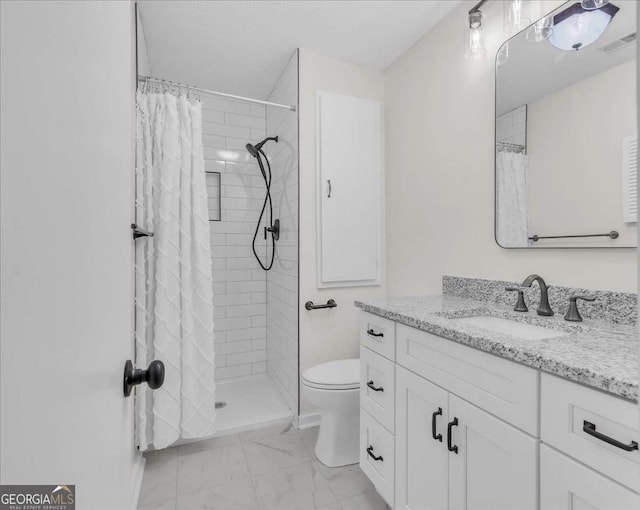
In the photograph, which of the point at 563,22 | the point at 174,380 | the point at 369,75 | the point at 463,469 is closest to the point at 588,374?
the point at 463,469

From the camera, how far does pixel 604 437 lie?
0.68 m

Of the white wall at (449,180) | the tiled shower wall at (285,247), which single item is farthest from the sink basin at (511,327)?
the tiled shower wall at (285,247)

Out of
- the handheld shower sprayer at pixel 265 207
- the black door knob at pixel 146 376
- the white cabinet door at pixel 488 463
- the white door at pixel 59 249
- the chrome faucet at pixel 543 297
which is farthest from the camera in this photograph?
the handheld shower sprayer at pixel 265 207

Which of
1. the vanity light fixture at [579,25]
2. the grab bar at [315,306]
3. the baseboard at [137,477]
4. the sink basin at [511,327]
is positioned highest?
the vanity light fixture at [579,25]

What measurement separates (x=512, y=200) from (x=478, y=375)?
3.16 ft

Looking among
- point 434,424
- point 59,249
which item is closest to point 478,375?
point 434,424

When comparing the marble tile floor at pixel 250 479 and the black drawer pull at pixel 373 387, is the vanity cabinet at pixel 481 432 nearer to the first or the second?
the black drawer pull at pixel 373 387

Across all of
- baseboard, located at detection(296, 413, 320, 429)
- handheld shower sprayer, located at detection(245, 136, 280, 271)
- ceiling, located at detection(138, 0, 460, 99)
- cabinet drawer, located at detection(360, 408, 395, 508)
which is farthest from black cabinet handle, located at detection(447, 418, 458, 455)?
ceiling, located at detection(138, 0, 460, 99)

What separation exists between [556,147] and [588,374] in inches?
42.1

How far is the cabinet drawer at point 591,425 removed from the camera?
645 mm

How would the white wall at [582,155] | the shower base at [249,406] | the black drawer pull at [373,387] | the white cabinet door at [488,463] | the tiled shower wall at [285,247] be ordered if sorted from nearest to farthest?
the white cabinet door at [488,463]
the white wall at [582,155]
the black drawer pull at [373,387]
the shower base at [249,406]
the tiled shower wall at [285,247]

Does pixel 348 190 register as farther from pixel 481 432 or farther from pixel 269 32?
pixel 481 432

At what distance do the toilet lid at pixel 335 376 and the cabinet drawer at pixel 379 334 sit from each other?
36 centimetres

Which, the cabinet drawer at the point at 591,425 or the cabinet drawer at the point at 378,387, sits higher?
the cabinet drawer at the point at 591,425
